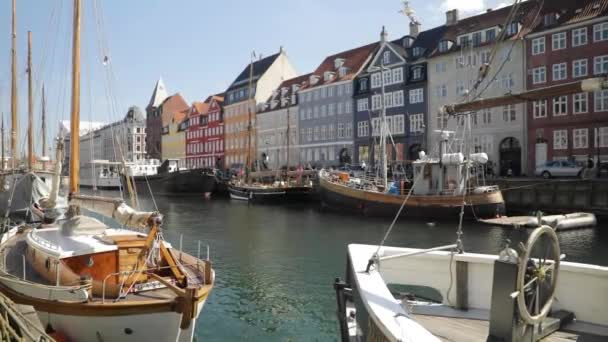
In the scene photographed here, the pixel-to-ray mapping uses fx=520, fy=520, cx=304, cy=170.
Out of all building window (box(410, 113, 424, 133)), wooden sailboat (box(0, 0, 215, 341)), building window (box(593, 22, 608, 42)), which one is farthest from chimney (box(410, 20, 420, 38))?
wooden sailboat (box(0, 0, 215, 341))

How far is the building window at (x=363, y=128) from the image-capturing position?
57.8 m

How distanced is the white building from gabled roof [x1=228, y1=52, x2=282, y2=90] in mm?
34751

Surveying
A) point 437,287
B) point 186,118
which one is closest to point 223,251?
point 437,287

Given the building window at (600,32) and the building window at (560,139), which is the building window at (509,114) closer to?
the building window at (560,139)

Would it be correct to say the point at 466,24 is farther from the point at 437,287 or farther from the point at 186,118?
the point at 186,118

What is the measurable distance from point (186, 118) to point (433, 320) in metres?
99.1

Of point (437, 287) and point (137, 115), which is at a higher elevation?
point (137, 115)

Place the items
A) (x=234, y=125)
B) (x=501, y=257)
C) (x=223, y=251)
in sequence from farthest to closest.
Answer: (x=234, y=125) → (x=223, y=251) → (x=501, y=257)

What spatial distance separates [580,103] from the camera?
39.2 metres

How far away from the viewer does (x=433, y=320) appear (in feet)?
20.6

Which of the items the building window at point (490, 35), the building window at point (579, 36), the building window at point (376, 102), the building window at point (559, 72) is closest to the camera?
the building window at point (579, 36)

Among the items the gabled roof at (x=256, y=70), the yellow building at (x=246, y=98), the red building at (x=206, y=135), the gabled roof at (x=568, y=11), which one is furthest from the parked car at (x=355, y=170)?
the red building at (x=206, y=135)

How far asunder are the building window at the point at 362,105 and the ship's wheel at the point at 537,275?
53.6 meters

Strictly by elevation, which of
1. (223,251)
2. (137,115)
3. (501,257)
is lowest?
(223,251)
